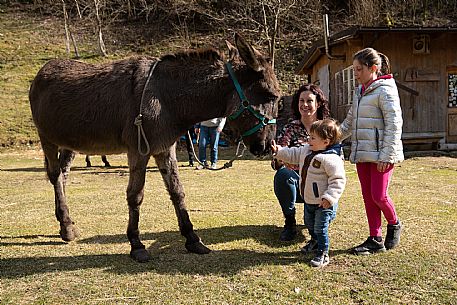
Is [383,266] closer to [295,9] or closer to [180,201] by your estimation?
[180,201]

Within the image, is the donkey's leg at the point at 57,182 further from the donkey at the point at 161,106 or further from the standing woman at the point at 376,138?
the standing woman at the point at 376,138

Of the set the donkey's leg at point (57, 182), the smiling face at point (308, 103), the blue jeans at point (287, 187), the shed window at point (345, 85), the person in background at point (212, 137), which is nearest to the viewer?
the smiling face at point (308, 103)

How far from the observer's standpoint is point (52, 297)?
3219 mm

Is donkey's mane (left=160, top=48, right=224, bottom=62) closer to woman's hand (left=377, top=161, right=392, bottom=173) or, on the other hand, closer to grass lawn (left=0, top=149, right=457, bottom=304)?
woman's hand (left=377, top=161, right=392, bottom=173)

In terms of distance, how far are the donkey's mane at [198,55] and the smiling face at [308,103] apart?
3.02 ft

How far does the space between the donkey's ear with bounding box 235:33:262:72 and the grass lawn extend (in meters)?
1.77

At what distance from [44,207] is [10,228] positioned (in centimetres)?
121

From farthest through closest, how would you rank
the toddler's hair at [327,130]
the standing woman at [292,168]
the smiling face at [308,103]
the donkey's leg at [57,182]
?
the donkey's leg at [57,182]
the standing woman at [292,168]
the smiling face at [308,103]
the toddler's hair at [327,130]

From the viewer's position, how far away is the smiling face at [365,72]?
158 inches

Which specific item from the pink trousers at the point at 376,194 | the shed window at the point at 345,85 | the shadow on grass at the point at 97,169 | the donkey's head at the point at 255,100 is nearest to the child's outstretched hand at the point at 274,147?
the donkey's head at the point at 255,100

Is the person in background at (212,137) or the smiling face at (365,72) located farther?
the person in background at (212,137)

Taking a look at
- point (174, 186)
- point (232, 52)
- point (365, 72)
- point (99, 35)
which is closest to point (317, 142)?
point (365, 72)

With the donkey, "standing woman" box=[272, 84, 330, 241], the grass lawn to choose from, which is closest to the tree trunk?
the grass lawn

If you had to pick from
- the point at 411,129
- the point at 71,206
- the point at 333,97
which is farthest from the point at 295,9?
the point at 71,206
